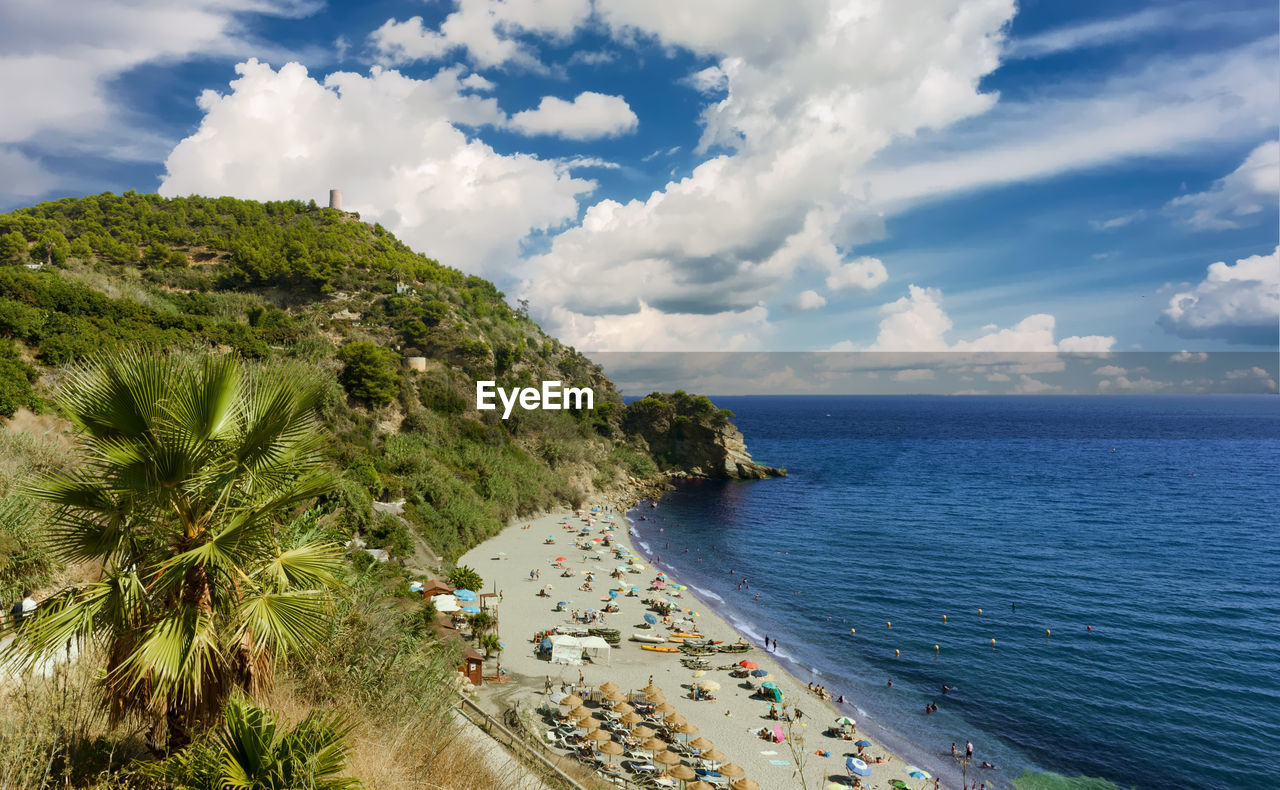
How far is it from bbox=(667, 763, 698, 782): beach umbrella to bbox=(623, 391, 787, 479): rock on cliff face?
57.1 metres

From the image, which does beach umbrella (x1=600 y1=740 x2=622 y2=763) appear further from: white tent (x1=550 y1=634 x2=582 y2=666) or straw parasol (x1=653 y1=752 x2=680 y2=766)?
white tent (x1=550 y1=634 x2=582 y2=666)

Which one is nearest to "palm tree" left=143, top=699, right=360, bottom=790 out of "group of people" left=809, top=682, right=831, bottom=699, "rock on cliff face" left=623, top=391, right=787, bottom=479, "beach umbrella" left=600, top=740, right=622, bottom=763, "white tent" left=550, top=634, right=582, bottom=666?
"beach umbrella" left=600, top=740, right=622, bottom=763

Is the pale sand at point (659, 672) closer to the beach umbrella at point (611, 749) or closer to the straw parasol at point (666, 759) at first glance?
the straw parasol at point (666, 759)

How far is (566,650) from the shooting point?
24.1 metres

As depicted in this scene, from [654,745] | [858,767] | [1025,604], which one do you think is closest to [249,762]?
[654,745]

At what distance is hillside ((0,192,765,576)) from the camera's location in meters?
27.1

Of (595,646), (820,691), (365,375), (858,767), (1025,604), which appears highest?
(365,375)

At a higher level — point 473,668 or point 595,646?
point 473,668

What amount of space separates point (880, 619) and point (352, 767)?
30.7m

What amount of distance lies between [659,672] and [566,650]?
404 centimetres

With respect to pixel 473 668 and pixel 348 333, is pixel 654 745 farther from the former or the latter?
pixel 348 333

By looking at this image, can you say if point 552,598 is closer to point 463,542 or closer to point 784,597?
point 463,542

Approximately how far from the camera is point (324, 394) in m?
6.17

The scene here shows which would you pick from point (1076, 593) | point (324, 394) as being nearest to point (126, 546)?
point (324, 394)
